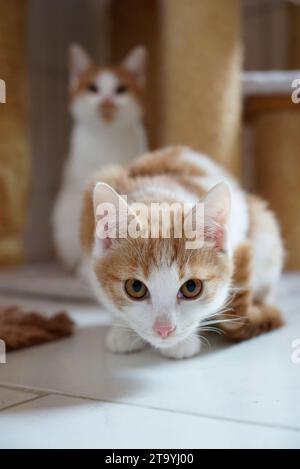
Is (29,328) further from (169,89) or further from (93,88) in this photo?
(93,88)

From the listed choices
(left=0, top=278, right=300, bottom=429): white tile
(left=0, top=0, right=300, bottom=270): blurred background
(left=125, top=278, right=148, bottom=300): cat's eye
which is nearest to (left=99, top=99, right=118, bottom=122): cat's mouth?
(left=0, top=0, right=300, bottom=270): blurred background

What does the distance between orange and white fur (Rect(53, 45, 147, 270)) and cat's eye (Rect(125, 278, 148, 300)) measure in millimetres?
1288

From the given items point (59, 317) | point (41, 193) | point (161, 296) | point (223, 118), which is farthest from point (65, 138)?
point (161, 296)

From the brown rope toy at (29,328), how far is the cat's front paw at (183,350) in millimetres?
298

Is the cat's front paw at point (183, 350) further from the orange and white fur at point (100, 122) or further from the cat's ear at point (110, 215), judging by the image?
the orange and white fur at point (100, 122)

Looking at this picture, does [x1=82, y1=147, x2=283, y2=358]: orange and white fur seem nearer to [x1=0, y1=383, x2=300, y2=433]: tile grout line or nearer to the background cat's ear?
[x1=0, y1=383, x2=300, y2=433]: tile grout line

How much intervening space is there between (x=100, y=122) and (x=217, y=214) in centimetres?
143

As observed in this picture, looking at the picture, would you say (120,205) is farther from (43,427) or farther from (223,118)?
(223,118)

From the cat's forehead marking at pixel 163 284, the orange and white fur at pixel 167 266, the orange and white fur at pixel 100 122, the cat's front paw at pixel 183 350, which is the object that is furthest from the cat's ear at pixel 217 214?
the orange and white fur at pixel 100 122

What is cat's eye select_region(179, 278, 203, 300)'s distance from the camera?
1.09m

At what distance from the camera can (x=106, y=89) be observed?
2.46 m

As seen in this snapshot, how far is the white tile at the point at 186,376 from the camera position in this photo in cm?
99

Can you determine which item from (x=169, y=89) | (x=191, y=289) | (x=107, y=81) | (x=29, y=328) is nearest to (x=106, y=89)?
(x=107, y=81)

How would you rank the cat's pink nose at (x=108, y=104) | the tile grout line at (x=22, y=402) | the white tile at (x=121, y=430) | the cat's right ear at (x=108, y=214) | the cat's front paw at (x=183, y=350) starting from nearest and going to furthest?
the white tile at (x=121, y=430), the tile grout line at (x=22, y=402), the cat's right ear at (x=108, y=214), the cat's front paw at (x=183, y=350), the cat's pink nose at (x=108, y=104)
